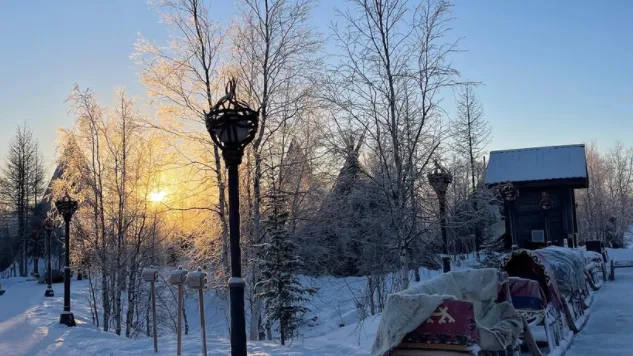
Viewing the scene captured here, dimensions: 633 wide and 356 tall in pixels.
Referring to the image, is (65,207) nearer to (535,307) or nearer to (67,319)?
(67,319)

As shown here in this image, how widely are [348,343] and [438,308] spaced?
16.7 ft

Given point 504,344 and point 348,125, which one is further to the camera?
point 348,125

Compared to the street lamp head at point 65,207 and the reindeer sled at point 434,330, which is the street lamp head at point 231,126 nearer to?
the reindeer sled at point 434,330

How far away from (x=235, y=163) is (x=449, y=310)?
2858 mm

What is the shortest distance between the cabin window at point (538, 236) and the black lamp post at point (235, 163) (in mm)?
31843

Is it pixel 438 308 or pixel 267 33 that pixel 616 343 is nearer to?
pixel 438 308

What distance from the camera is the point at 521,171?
3531 centimetres

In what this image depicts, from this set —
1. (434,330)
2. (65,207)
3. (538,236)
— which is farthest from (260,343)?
(538,236)

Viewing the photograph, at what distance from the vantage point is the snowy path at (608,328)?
9.87 meters

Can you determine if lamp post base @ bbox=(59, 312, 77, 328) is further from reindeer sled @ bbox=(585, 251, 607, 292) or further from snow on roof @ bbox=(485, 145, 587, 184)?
snow on roof @ bbox=(485, 145, 587, 184)

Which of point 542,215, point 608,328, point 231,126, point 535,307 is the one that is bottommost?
point 608,328

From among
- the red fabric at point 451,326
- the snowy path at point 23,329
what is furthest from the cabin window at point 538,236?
the red fabric at point 451,326

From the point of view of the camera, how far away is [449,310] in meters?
6.39

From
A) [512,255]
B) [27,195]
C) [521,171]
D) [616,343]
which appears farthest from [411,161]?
[27,195]
